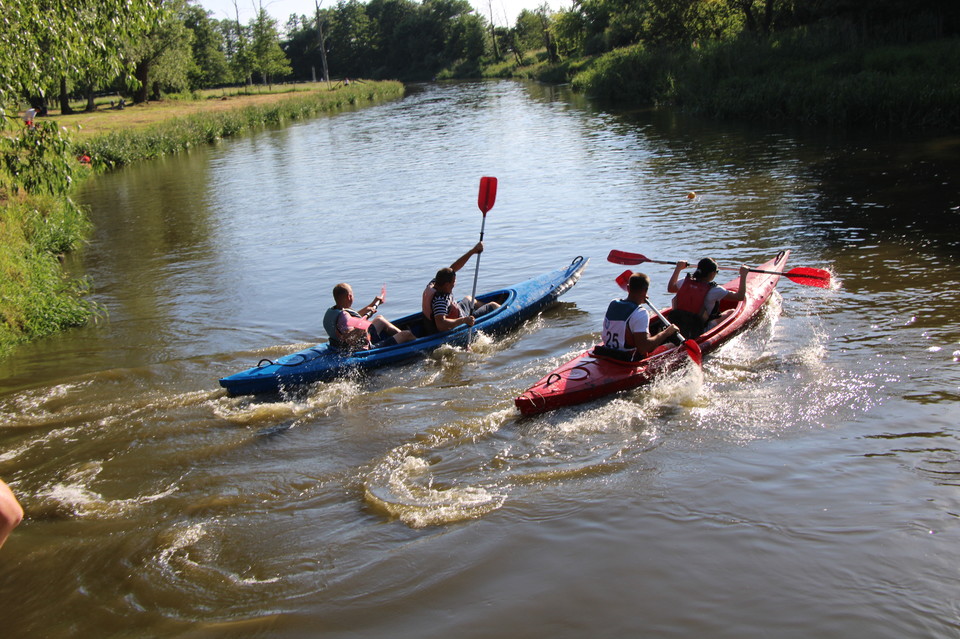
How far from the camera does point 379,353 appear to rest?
897cm

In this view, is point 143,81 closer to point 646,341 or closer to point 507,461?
point 646,341

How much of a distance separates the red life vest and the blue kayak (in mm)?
2180

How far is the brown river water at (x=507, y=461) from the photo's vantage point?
4801mm

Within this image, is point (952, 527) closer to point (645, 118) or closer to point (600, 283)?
point (600, 283)

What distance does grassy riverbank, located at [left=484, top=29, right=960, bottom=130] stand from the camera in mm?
19938

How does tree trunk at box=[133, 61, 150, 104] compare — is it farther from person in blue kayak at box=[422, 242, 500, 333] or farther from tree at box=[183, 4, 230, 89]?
person in blue kayak at box=[422, 242, 500, 333]

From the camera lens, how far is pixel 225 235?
1736 cm

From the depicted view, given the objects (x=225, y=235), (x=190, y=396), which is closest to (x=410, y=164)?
(x=225, y=235)

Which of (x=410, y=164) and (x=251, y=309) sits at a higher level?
(x=410, y=164)

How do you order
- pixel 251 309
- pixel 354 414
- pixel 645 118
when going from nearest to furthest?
pixel 354 414, pixel 251 309, pixel 645 118

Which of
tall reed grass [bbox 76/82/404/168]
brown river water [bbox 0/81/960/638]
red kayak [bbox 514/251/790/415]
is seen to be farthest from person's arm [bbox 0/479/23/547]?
tall reed grass [bbox 76/82/404/168]

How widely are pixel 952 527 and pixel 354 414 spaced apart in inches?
204

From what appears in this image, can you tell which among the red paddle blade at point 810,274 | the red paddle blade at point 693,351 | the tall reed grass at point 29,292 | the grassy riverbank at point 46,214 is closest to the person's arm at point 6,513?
the red paddle blade at point 693,351

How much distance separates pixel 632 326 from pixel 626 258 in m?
3.01
